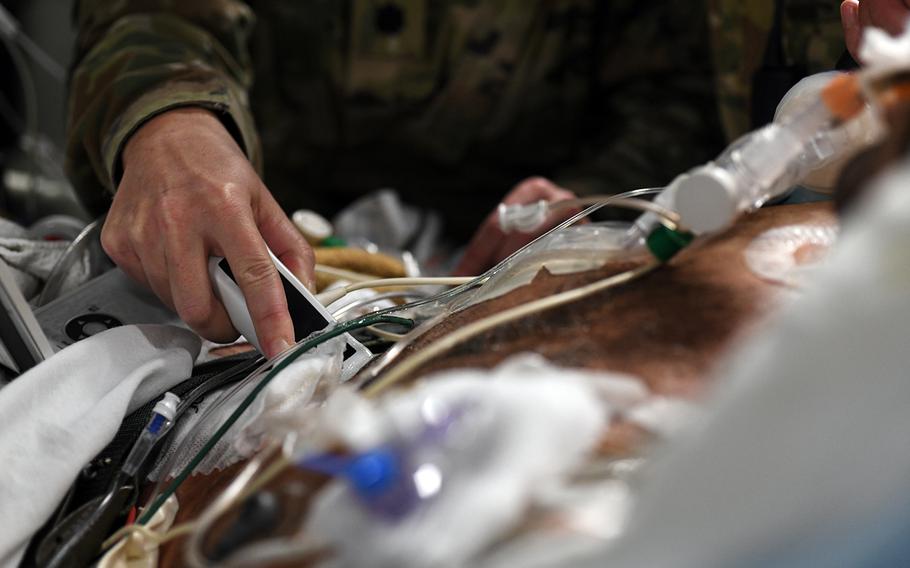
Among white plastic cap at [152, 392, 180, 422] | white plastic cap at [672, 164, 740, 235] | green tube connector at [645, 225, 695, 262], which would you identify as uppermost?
white plastic cap at [672, 164, 740, 235]

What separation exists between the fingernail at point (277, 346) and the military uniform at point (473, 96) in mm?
746

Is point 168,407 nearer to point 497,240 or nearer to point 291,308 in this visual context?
point 291,308

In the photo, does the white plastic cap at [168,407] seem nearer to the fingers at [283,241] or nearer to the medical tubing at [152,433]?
the medical tubing at [152,433]

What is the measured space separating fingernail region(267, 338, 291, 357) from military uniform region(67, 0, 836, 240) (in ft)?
2.45

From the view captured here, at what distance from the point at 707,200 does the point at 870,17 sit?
10.0 inches

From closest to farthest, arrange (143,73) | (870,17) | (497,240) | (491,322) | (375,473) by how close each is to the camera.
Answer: (375,473) < (491,322) < (870,17) < (143,73) < (497,240)

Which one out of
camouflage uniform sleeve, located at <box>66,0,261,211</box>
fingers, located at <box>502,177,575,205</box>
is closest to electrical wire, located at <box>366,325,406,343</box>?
camouflage uniform sleeve, located at <box>66,0,261,211</box>

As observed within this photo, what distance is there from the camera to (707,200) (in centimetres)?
43

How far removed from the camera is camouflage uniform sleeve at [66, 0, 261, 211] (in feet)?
2.80

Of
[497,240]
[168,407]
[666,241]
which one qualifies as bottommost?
[497,240]

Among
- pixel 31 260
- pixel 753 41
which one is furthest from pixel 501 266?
pixel 753 41

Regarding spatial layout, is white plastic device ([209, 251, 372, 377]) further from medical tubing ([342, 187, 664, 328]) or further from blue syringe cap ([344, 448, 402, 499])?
blue syringe cap ([344, 448, 402, 499])

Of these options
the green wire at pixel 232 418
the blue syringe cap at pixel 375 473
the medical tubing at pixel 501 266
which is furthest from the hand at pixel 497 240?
the blue syringe cap at pixel 375 473

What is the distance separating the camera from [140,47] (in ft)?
3.13
